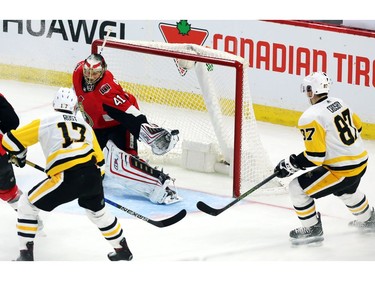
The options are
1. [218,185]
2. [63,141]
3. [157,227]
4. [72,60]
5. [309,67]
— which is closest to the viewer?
[63,141]

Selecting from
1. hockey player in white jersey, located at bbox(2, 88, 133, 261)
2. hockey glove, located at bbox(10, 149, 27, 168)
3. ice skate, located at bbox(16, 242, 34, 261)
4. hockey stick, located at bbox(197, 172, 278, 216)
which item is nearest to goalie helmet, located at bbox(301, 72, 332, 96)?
hockey stick, located at bbox(197, 172, 278, 216)

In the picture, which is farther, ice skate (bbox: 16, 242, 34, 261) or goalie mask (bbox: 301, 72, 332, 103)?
goalie mask (bbox: 301, 72, 332, 103)

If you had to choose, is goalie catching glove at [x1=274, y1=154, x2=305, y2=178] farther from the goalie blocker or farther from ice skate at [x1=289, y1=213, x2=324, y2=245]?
the goalie blocker

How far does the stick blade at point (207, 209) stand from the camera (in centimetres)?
740

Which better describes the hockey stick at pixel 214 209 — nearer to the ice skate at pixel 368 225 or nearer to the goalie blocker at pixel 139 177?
the goalie blocker at pixel 139 177

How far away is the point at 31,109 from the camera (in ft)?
30.3

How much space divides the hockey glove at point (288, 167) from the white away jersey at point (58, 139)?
1.02m

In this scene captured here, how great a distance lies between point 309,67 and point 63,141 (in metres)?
2.55

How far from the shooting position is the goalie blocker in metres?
7.67

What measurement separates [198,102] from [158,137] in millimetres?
676

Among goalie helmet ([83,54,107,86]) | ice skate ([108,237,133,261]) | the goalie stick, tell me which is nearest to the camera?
ice skate ([108,237,133,261])

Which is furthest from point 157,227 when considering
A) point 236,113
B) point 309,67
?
point 309,67

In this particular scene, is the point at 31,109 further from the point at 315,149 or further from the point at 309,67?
the point at 315,149

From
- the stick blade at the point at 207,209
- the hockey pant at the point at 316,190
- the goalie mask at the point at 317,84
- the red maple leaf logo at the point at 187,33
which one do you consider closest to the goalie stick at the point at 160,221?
the stick blade at the point at 207,209
